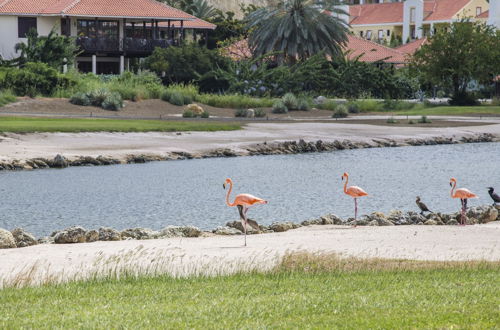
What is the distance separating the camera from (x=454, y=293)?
481 inches

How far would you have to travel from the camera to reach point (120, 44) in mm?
73812

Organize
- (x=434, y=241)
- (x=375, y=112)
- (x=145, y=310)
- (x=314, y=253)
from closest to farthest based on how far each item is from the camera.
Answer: (x=145, y=310)
(x=314, y=253)
(x=434, y=241)
(x=375, y=112)

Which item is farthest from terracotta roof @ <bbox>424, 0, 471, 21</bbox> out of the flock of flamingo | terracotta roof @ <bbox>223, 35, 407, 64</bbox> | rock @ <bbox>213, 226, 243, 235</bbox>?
rock @ <bbox>213, 226, 243, 235</bbox>

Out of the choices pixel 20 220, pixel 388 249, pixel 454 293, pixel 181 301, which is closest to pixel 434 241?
pixel 388 249

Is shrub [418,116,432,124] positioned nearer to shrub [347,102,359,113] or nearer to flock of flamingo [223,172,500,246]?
shrub [347,102,359,113]

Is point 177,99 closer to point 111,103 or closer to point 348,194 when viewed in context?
point 111,103

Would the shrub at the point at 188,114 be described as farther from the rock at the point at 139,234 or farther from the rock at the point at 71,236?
the rock at the point at 71,236

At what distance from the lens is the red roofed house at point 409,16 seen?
137 metres

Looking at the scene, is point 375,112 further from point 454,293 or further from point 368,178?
point 454,293

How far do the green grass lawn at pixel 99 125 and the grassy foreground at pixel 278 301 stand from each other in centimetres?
2799

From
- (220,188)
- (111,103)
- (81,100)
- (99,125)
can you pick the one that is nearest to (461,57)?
(111,103)

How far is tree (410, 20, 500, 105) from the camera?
68.8m

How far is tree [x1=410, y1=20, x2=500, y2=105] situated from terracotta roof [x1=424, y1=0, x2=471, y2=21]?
6745 centimetres

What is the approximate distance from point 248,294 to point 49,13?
209 ft
